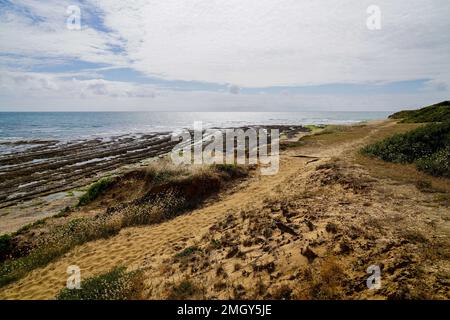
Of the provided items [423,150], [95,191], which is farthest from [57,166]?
[423,150]

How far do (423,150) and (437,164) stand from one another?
232cm

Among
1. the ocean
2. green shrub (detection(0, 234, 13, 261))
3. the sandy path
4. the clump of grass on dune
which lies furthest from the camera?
the ocean

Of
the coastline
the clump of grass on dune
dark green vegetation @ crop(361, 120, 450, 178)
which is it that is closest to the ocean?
the clump of grass on dune

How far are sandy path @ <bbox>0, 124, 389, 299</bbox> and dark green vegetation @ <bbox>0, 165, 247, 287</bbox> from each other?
556mm

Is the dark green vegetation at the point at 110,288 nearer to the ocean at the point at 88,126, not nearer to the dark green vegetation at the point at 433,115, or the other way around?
the dark green vegetation at the point at 433,115

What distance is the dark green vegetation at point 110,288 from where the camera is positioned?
18.4 feet

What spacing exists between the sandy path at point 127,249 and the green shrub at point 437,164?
18.9 feet

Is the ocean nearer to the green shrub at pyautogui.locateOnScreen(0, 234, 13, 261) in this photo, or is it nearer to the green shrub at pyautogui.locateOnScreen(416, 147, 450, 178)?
the green shrub at pyautogui.locateOnScreen(0, 234, 13, 261)

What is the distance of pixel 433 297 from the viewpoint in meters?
3.85

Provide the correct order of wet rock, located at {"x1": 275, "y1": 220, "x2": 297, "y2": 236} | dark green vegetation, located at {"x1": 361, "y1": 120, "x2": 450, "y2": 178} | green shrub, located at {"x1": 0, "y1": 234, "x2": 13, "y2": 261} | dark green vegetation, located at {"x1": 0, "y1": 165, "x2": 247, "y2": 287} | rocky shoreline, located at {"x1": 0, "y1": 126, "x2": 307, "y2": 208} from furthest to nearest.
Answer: rocky shoreline, located at {"x1": 0, "y1": 126, "x2": 307, "y2": 208}, green shrub, located at {"x1": 0, "y1": 234, "x2": 13, "y2": 261}, dark green vegetation, located at {"x1": 361, "y1": 120, "x2": 450, "y2": 178}, dark green vegetation, located at {"x1": 0, "y1": 165, "x2": 247, "y2": 287}, wet rock, located at {"x1": 275, "y1": 220, "x2": 297, "y2": 236}

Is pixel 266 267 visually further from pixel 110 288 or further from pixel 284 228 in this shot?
pixel 110 288

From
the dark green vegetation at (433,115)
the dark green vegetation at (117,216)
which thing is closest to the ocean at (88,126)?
the dark green vegetation at (117,216)

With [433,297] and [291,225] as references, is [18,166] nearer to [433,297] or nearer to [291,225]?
[291,225]

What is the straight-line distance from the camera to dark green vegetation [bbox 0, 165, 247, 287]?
927cm
